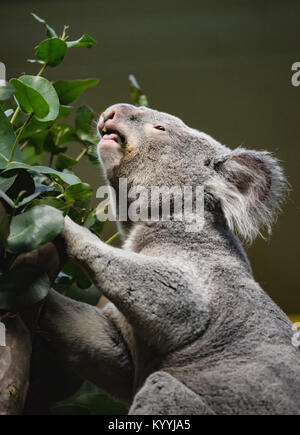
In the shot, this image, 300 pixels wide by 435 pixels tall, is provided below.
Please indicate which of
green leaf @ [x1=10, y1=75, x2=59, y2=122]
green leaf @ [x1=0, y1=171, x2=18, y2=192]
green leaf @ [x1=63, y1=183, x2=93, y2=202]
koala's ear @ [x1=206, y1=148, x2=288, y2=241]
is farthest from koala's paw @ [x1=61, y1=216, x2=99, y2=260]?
koala's ear @ [x1=206, y1=148, x2=288, y2=241]

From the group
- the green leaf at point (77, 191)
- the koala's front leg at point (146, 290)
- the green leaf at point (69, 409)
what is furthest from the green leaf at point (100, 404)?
the green leaf at point (77, 191)

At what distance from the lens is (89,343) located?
6.08ft

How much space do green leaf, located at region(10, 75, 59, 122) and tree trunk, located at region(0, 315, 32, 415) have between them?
0.62m

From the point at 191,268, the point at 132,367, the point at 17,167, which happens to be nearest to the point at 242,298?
the point at 191,268

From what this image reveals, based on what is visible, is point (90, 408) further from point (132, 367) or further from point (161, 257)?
point (161, 257)

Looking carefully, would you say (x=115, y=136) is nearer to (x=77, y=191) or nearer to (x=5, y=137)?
(x=77, y=191)

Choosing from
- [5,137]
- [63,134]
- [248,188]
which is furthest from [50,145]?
[248,188]

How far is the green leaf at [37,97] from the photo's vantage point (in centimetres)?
155

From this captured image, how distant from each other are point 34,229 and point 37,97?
406mm

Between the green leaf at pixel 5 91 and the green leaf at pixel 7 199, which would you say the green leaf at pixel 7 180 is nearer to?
the green leaf at pixel 7 199

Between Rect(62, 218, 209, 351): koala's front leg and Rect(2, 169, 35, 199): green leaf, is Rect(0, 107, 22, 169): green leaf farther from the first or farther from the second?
Rect(62, 218, 209, 351): koala's front leg

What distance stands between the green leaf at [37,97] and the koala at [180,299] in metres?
0.36

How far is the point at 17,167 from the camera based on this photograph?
1.53m
